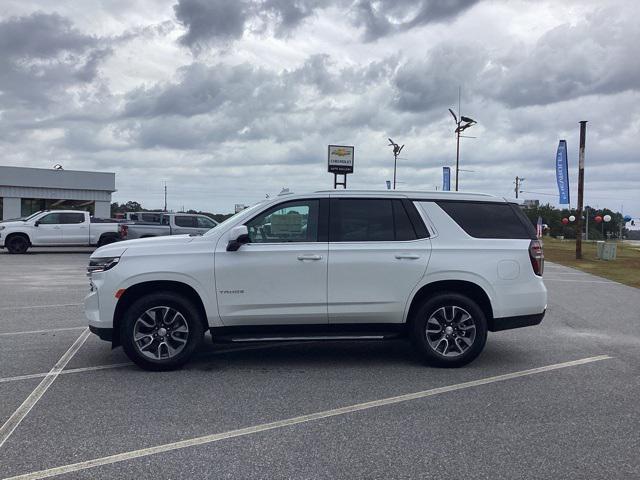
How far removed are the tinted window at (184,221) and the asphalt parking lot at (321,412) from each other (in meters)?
15.9

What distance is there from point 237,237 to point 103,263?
144cm

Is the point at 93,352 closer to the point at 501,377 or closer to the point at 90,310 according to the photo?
the point at 90,310

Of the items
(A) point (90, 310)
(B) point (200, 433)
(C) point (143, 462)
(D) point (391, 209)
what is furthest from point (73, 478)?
(D) point (391, 209)

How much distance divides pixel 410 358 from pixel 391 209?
5.70 ft

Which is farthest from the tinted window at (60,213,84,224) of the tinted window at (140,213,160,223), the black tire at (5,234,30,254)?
the tinted window at (140,213,160,223)

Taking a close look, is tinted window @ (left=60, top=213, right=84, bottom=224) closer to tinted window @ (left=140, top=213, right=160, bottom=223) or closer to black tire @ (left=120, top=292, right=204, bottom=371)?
tinted window @ (left=140, top=213, right=160, bottom=223)

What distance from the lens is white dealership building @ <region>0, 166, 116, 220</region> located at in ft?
129

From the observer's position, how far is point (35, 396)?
18.1 ft

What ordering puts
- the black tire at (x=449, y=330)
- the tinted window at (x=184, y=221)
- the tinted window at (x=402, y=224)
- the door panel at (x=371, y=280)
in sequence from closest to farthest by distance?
the door panel at (x=371, y=280) < the black tire at (x=449, y=330) < the tinted window at (x=402, y=224) < the tinted window at (x=184, y=221)

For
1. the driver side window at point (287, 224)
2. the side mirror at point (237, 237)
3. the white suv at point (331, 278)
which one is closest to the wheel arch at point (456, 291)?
the white suv at point (331, 278)

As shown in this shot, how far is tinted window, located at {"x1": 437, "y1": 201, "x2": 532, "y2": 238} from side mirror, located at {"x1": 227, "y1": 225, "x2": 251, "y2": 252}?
2168mm

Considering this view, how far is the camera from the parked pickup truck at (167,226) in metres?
23.2

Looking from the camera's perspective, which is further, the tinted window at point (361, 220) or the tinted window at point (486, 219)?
the tinted window at point (486, 219)

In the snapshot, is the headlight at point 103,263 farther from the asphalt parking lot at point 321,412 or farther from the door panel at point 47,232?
the door panel at point 47,232
